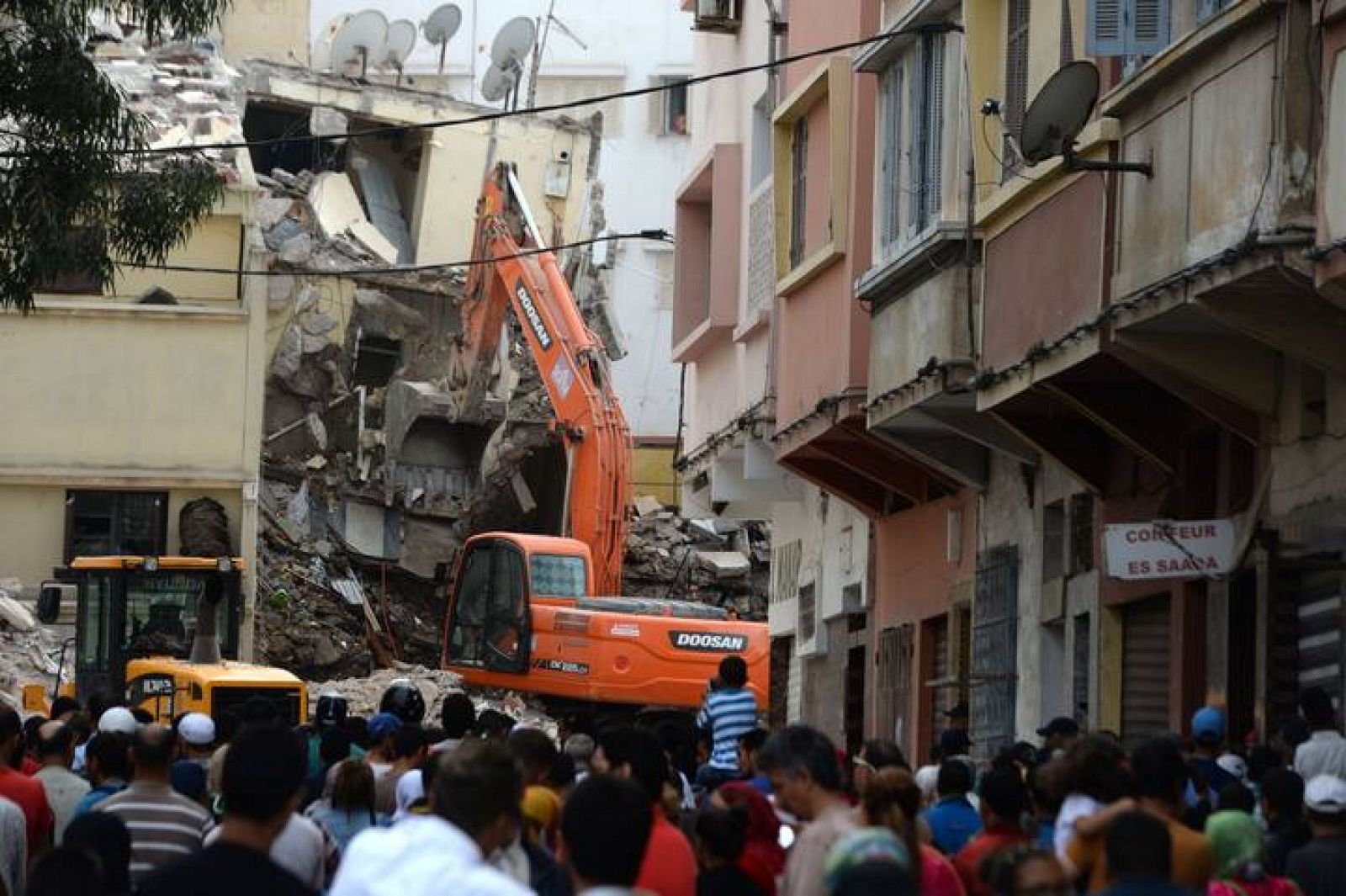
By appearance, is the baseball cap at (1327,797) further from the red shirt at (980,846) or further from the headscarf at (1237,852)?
the headscarf at (1237,852)

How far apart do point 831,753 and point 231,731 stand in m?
7.34

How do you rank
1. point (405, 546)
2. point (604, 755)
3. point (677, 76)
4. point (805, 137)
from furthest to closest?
point (677, 76) → point (405, 546) → point (805, 137) → point (604, 755)

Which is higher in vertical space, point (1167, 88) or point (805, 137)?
point (805, 137)

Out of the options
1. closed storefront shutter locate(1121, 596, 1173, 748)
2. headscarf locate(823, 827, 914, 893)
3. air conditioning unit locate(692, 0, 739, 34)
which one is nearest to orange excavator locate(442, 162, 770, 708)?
air conditioning unit locate(692, 0, 739, 34)

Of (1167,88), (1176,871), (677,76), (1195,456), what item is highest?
(677,76)

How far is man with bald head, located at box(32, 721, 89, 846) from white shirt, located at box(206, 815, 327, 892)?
263cm

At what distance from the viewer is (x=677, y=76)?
64812 millimetres

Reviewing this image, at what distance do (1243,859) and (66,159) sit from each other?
11393 mm

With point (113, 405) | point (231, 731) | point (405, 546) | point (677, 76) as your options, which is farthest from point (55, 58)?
point (677, 76)

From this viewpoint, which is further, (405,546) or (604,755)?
(405,546)

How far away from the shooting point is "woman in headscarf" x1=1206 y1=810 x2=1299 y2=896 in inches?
336

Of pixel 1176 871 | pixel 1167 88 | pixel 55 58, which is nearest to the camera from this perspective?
pixel 1176 871

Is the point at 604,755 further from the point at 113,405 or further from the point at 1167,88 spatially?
the point at 113,405

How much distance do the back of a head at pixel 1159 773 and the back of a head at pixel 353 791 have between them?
3.76 metres
